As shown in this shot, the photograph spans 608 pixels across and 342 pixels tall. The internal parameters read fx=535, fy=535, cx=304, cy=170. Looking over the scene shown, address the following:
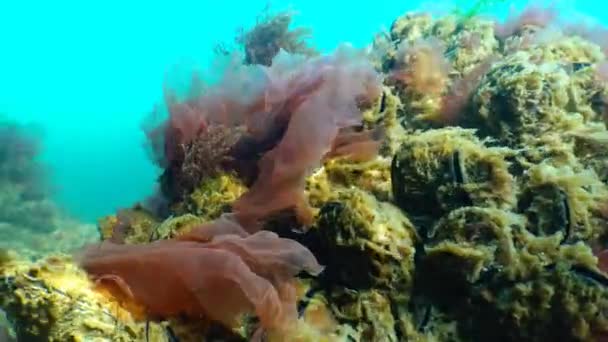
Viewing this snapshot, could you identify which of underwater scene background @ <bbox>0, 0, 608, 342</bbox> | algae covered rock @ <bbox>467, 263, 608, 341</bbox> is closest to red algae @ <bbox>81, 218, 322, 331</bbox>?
underwater scene background @ <bbox>0, 0, 608, 342</bbox>

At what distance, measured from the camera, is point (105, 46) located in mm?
128250

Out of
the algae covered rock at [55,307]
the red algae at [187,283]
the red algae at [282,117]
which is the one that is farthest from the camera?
the red algae at [282,117]

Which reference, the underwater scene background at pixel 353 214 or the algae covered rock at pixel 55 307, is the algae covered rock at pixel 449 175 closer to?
the underwater scene background at pixel 353 214

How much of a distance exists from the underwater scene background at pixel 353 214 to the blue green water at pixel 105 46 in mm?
43868

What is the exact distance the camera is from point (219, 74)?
3615 millimetres

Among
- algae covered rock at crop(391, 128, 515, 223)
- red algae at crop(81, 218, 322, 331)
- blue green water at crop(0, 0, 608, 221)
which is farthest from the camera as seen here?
blue green water at crop(0, 0, 608, 221)

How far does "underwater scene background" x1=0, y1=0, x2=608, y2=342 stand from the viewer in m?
2.17

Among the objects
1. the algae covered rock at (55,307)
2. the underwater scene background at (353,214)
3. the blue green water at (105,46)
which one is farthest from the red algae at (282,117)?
the blue green water at (105,46)

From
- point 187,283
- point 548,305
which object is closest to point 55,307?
point 187,283

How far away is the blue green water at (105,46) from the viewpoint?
215ft

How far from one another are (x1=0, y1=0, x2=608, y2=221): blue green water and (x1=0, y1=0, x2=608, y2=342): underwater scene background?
43868mm

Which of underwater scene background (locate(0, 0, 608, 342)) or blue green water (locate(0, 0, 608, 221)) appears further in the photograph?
blue green water (locate(0, 0, 608, 221))

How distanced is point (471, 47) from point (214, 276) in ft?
13.4

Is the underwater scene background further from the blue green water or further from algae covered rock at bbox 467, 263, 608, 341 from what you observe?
the blue green water
